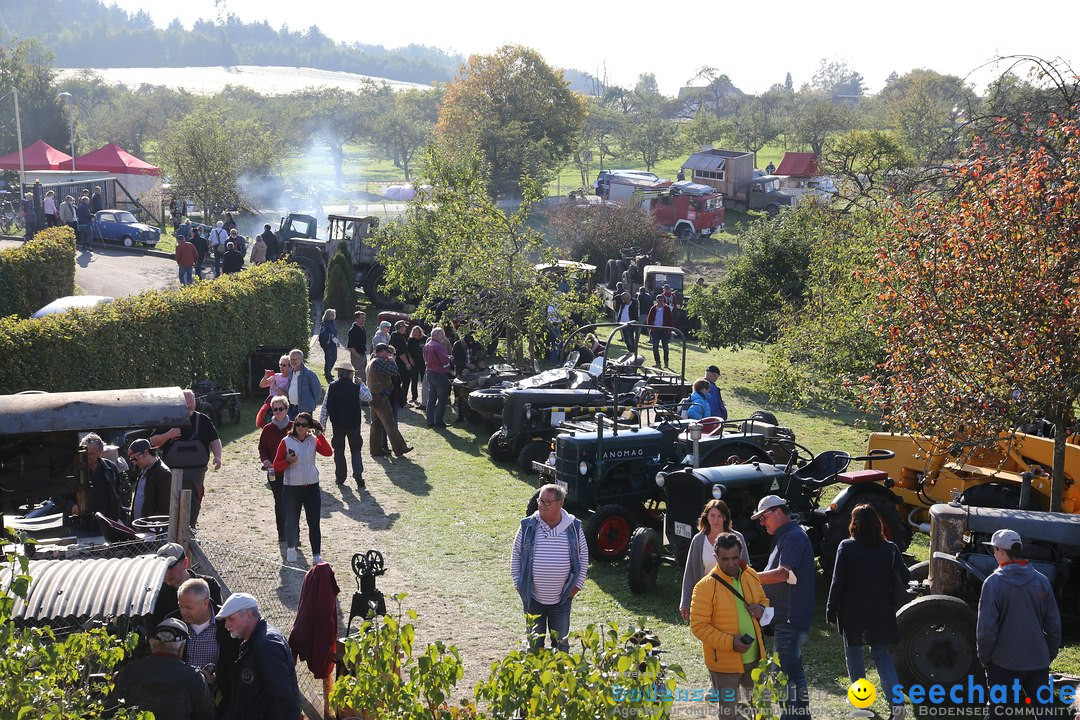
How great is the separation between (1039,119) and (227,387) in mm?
11529

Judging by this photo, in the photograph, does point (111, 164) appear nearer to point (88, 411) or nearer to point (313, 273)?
point (313, 273)

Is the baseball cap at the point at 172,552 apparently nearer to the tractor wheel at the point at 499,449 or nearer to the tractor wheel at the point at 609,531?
the tractor wheel at the point at 609,531

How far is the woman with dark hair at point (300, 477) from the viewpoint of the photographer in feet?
31.2

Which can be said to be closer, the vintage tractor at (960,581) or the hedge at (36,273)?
the vintage tractor at (960,581)

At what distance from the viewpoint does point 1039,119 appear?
11.1 metres

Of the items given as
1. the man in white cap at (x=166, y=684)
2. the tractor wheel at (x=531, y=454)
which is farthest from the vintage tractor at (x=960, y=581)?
the tractor wheel at (x=531, y=454)

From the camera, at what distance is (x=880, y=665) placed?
6531mm

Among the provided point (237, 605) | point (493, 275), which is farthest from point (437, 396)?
point (237, 605)

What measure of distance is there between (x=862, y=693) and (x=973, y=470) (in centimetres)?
447

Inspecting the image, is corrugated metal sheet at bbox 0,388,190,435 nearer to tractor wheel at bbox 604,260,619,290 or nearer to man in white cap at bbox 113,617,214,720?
man in white cap at bbox 113,617,214,720

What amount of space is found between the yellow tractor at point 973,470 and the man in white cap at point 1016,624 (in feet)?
10.2

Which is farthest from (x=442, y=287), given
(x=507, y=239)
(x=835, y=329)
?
(x=835, y=329)

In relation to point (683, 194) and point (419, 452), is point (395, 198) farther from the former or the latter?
point (419, 452)

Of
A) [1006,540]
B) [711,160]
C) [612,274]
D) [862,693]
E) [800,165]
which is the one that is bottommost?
[612,274]
